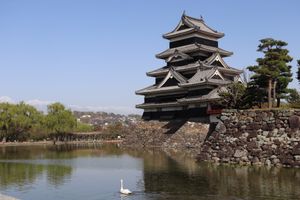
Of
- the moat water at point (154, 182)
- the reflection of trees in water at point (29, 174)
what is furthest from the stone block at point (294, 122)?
the reflection of trees in water at point (29, 174)

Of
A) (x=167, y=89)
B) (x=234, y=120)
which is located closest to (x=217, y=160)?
(x=234, y=120)

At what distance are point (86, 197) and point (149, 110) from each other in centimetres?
3973

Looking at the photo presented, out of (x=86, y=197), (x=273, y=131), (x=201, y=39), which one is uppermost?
(x=201, y=39)

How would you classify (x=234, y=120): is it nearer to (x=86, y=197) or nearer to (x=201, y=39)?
(x=86, y=197)

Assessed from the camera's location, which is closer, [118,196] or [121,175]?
[118,196]

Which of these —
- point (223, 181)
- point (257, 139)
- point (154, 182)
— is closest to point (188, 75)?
point (257, 139)

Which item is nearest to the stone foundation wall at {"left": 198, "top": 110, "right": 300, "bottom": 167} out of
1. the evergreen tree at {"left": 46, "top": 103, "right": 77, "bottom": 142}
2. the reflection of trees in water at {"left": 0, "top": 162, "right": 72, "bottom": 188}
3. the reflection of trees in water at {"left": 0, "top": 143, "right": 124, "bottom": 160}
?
A: the reflection of trees in water at {"left": 0, "top": 162, "right": 72, "bottom": 188}

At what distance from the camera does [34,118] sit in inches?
3238

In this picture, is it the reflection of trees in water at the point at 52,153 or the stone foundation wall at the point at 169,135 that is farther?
the stone foundation wall at the point at 169,135

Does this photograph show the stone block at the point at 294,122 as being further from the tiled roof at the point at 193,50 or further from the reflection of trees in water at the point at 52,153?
the tiled roof at the point at 193,50

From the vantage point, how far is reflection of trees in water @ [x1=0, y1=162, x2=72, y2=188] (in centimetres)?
2277

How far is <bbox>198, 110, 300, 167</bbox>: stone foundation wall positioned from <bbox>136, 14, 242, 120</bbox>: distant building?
16.1 m

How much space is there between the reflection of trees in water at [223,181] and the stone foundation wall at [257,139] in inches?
56.8

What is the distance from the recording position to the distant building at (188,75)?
159 feet
